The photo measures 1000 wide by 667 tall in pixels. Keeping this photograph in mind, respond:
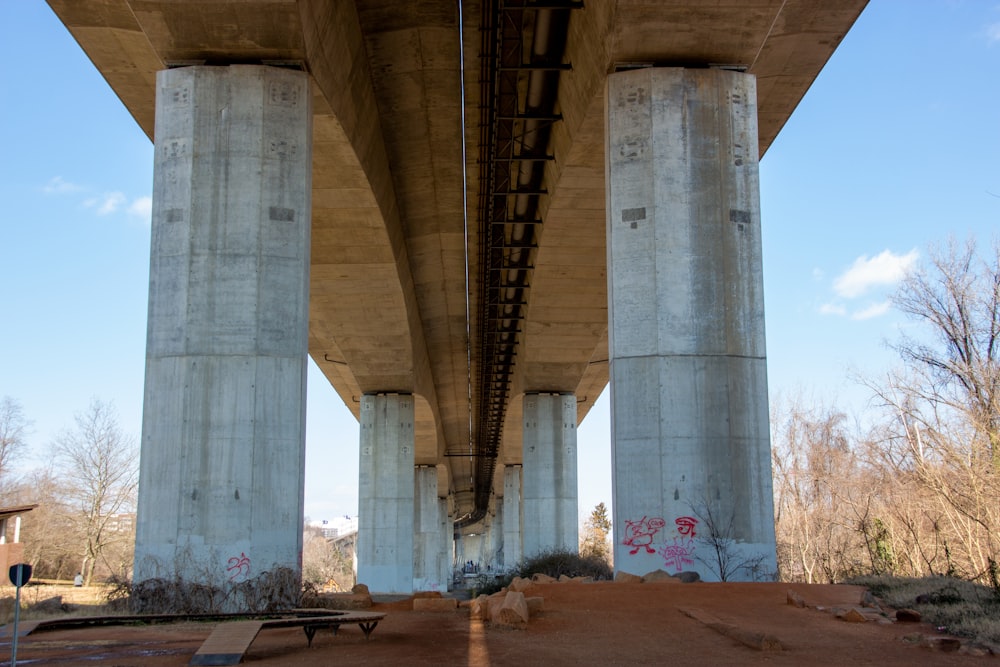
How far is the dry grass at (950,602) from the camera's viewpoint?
38.6 feet

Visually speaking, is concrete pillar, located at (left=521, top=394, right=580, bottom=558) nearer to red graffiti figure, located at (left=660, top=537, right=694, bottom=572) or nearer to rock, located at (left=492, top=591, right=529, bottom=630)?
red graffiti figure, located at (left=660, top=537, right=694, bottom=572)

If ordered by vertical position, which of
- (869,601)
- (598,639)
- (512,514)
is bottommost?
(598,639)

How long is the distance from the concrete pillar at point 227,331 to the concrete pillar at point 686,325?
6275 mm

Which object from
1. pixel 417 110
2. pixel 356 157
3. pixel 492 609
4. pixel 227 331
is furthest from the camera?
pixel 417 110

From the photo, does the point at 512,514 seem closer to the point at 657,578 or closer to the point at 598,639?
the point at 657,578

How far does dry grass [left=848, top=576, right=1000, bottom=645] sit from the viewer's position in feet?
38.6

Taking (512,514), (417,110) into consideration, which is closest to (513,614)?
(417,110)

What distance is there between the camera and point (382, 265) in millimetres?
31625

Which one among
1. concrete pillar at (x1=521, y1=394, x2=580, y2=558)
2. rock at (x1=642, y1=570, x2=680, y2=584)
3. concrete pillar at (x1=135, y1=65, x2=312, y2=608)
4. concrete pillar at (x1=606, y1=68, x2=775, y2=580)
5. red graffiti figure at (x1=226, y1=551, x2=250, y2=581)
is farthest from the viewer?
concrete pillar at (x1=521, y1=394, x2=580, y2=558)

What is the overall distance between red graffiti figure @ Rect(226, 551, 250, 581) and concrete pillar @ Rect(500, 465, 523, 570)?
4957cm

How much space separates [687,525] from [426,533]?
5283 centimetres

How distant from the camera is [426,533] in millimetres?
69812

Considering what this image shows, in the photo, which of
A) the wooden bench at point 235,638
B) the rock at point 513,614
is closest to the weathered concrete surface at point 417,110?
the rock at point 513,614

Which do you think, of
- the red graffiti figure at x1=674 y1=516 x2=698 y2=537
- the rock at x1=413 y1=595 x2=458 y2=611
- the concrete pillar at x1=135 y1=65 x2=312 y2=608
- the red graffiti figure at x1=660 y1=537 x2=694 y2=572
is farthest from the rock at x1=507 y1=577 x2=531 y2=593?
the concrete pillar at x1=135 y1=65 x2=312 y2=608
